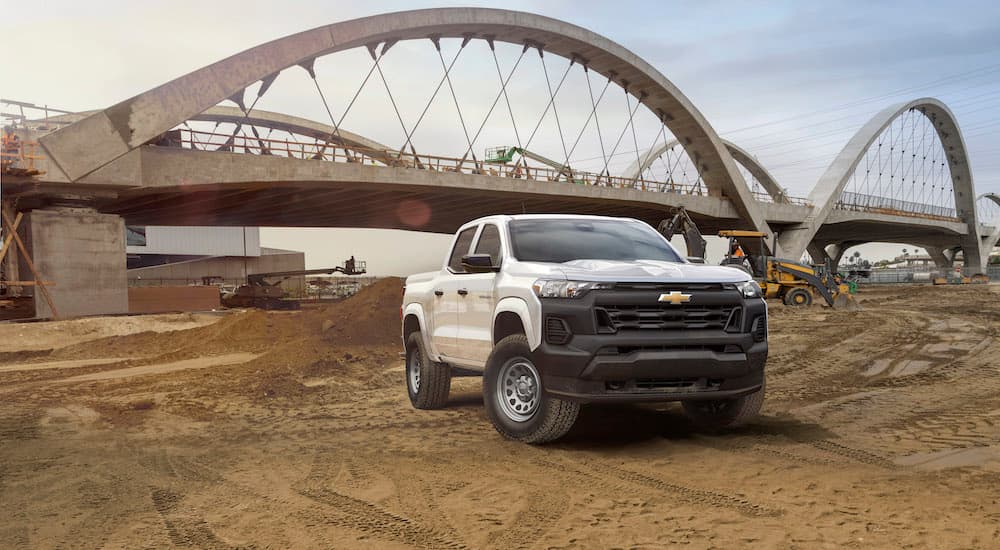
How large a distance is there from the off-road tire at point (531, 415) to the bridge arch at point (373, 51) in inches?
969

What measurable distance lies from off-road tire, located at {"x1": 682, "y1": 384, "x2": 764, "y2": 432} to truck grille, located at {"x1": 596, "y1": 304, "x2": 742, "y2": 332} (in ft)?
3.12

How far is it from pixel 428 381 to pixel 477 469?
2.93m

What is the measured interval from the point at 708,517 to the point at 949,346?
13.3 metres

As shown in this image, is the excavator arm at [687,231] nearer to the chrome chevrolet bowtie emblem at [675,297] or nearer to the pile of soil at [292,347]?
the pile of soil at [292,347]

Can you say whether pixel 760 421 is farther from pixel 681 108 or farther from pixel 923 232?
pixel 923 232

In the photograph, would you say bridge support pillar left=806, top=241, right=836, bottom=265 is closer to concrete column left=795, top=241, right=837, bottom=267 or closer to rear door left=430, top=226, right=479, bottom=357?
concrete column left=795, top=241, right=837, bottom=267

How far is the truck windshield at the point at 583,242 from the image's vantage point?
23.2ft

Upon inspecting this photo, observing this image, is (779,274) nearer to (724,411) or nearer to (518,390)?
(724,411)

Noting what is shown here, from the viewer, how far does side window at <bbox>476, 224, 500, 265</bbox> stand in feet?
24.4

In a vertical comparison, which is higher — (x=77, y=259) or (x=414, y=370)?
(x=77, y=259)

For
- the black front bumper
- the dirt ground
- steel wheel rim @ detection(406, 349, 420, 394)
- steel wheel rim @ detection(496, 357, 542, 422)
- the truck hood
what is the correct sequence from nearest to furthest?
1. the dirt ground
2. the black front bumper
3. the truck hood
4. steel wheel rim @ detection(496, 357, 542, 422)
5. steel wheel rim @ detection(406, 349, 420, 394)

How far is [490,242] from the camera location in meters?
7.70

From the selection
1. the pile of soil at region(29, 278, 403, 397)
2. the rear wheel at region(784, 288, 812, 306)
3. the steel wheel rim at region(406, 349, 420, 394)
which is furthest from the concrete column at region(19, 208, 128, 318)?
the rear wheel at region(784, 288, 812, 306)

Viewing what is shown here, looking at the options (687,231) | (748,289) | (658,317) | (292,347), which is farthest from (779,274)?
(658,317)
